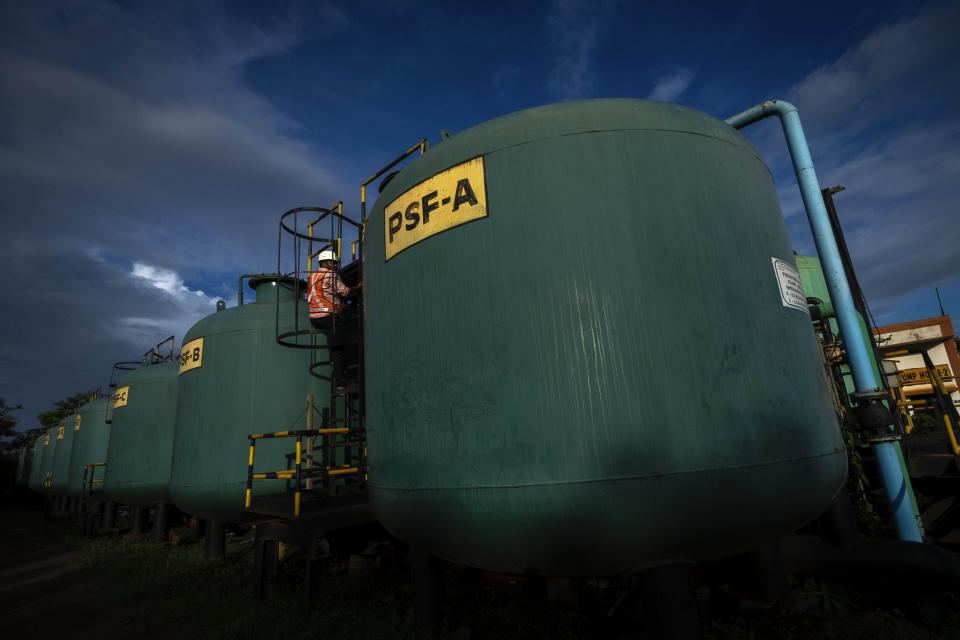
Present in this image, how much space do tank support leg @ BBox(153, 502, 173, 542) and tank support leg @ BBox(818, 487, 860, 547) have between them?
12437mm

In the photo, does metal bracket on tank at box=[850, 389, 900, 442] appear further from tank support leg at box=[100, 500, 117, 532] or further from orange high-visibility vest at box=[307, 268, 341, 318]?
tank support leg at box=[100, 500, 117, 532]

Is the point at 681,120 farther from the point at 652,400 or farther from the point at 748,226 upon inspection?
the point at 652,400

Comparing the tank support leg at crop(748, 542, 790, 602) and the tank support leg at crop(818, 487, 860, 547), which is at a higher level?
the tank support leg at crop(818, 487, 860, 547)

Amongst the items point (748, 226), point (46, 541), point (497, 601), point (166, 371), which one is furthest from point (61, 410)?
point (748, 226)

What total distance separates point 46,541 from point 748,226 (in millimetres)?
19294

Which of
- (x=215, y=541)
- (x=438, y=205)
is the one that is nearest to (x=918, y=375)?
(x=438, y=205)

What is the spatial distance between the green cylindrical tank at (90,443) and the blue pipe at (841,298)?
759 inches

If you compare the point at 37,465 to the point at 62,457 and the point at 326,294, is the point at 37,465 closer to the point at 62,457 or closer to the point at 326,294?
the point at 62,457

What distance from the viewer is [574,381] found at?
2.84 metres

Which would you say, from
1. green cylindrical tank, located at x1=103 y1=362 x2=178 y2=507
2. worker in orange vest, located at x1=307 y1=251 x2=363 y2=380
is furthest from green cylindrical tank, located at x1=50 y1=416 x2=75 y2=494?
worker in orange vest, located at x1=307 y1=251 x2=363 y2=380

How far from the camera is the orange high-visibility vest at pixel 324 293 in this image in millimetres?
7316

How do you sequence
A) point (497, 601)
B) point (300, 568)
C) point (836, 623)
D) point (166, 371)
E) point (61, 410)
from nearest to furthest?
point (836, 623)
point (497, 601)
point (300, 568)
point (166, 371)
point (61, 410)

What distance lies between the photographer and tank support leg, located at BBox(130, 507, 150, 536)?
1214 cm

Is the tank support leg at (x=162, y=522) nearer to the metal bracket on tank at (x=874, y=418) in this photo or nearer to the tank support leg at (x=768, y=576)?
the tank support leg at (x=768, y=576)
